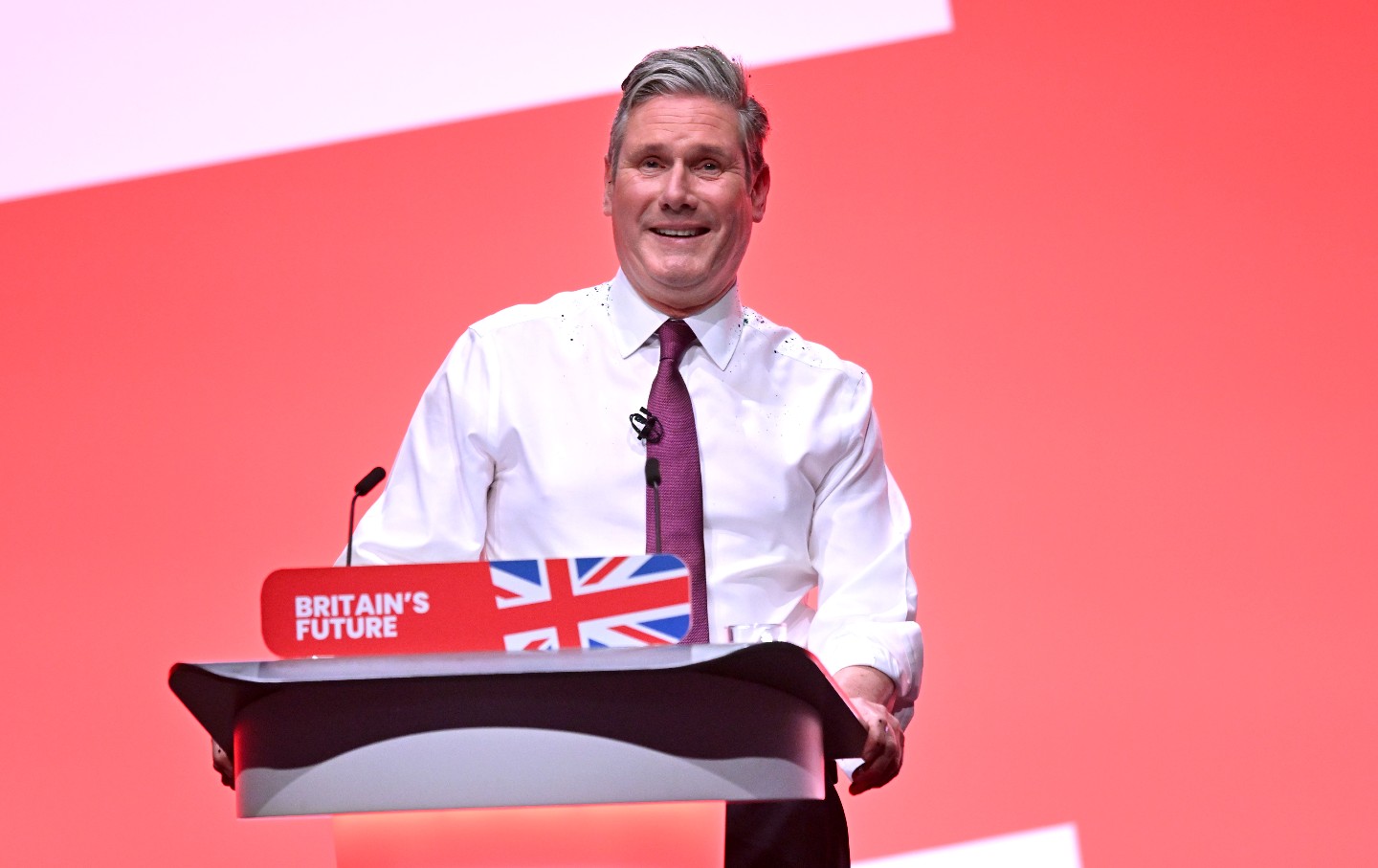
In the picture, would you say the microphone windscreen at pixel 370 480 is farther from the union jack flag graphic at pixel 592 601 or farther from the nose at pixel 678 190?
the nose at pixel 678 190

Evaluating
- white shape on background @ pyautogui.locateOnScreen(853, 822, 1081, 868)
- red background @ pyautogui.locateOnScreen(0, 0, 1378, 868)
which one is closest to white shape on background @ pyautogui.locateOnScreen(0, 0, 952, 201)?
red background @ pyautogui.locateOnScreen(0, 0, 1378, 868)

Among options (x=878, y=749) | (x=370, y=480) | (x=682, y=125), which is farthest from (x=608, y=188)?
(x=878, y=749)

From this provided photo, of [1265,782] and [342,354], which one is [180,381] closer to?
[342,354]

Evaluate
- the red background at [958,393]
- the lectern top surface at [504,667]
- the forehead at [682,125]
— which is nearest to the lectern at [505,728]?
the lectern top surface at [504,667]

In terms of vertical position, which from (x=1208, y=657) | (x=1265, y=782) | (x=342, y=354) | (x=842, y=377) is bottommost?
→ (x=1265, y=782)

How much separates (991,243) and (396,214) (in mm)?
1101

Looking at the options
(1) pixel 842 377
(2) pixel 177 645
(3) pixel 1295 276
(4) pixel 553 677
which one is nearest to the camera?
(4) pixel 553 677

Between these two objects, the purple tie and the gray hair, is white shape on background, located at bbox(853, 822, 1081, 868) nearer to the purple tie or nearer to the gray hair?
the purple tie

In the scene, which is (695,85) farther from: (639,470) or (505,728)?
(505,728)

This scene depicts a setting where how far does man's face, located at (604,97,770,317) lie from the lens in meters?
2.20

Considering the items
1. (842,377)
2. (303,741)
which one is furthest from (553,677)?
(842,377)

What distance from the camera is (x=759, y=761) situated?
4.22 feet

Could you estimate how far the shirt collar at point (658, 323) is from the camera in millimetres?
2240

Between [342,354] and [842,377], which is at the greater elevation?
[342,354]
